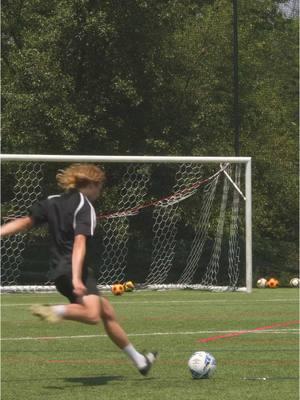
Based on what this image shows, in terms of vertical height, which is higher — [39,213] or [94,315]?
[39,213]

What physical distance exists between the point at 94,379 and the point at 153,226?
17083mm

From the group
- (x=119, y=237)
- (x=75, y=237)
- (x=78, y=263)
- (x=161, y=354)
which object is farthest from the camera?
(x=119, y=237)

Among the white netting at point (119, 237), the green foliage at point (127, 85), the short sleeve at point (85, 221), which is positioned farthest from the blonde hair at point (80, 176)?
the green foliage at point (127, 85)

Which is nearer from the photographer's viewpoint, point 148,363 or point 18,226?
point 18,226

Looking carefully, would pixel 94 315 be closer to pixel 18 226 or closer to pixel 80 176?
pixel 18 226

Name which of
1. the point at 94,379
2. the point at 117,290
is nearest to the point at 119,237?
the point at 117,290

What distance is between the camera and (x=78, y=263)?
837 centimetres

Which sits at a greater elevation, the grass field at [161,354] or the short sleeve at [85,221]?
the short sleeve at [85,221]

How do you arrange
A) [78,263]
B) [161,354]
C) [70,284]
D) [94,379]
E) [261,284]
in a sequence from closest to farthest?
[78,263]
[70,284]
[94,379]
[161,354]
[261,284]

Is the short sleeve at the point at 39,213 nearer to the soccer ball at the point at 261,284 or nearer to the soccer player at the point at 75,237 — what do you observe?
the soccer player at the point at 75,237

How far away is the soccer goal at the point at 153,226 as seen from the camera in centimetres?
2480

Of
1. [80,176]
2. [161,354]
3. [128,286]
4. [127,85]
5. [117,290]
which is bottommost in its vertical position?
[128,286]

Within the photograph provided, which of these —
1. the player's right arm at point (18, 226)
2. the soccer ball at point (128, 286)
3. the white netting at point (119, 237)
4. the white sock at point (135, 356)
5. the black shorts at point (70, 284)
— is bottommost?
the soccer ball at point (128, 286)

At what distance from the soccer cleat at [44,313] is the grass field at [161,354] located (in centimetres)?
55
